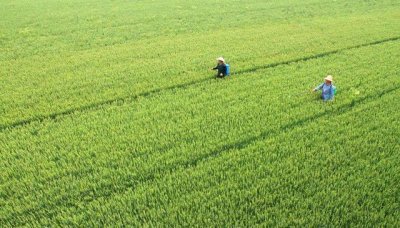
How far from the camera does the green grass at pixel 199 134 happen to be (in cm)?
506

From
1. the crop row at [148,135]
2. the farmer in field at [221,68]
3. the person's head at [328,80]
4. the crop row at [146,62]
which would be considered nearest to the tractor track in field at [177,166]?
the crop row at [148,135]

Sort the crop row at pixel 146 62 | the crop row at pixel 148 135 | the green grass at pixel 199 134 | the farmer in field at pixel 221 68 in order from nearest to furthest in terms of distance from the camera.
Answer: the green grass at pixel 199 134, the crop row at pixel 148 135, the crop row at pixel 146 62, the farmer in field at pixel 221 68

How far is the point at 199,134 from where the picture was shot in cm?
695

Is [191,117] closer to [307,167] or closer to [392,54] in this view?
[307,167]

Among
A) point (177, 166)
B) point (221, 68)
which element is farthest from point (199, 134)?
point (221, 68)

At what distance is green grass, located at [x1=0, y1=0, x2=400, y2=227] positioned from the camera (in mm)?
5062

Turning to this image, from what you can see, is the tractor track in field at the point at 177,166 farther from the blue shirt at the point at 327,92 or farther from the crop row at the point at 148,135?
the blue shirt at the point at 327,92

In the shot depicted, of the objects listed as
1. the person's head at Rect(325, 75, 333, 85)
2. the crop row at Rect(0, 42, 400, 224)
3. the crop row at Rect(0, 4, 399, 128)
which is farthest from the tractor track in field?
the crop row at Rect(0, 4, 399, 128)

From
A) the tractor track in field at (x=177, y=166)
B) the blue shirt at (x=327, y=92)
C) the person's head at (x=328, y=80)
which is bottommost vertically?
the tractor track in field at (x=177, y=166)

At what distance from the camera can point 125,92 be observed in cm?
914

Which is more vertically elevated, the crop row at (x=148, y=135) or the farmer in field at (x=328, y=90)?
the farmer in field at (x=328, y=90)

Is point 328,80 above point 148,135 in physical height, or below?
above

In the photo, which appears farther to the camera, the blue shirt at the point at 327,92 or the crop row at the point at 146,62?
the crop row at the point at 146,62

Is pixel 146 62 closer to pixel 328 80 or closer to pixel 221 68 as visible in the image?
pixel 221 68
